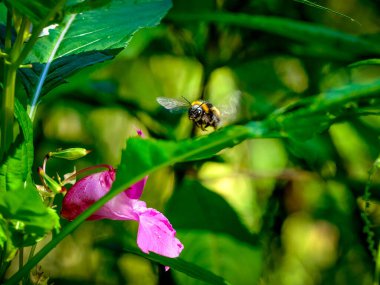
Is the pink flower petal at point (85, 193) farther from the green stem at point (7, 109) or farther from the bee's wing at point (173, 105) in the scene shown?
the bee's wing at point (173, 105)

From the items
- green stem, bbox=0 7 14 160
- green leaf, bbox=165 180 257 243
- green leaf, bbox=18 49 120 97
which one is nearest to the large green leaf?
green stem, bbox=0 7 14 160

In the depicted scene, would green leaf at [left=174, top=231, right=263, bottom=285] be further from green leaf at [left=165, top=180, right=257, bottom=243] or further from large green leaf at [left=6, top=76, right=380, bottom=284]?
large green leaf at [left=6, top=76, right=380, bottom=284]

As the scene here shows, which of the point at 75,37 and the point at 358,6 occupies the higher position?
the point at 75,37

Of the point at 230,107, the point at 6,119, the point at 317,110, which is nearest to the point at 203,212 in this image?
the point at 230,107

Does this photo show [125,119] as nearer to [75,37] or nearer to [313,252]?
[313,252]

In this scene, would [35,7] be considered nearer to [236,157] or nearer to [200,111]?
[200,111]

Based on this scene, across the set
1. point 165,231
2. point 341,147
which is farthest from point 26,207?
point 341,147

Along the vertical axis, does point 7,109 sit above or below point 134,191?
A: above
